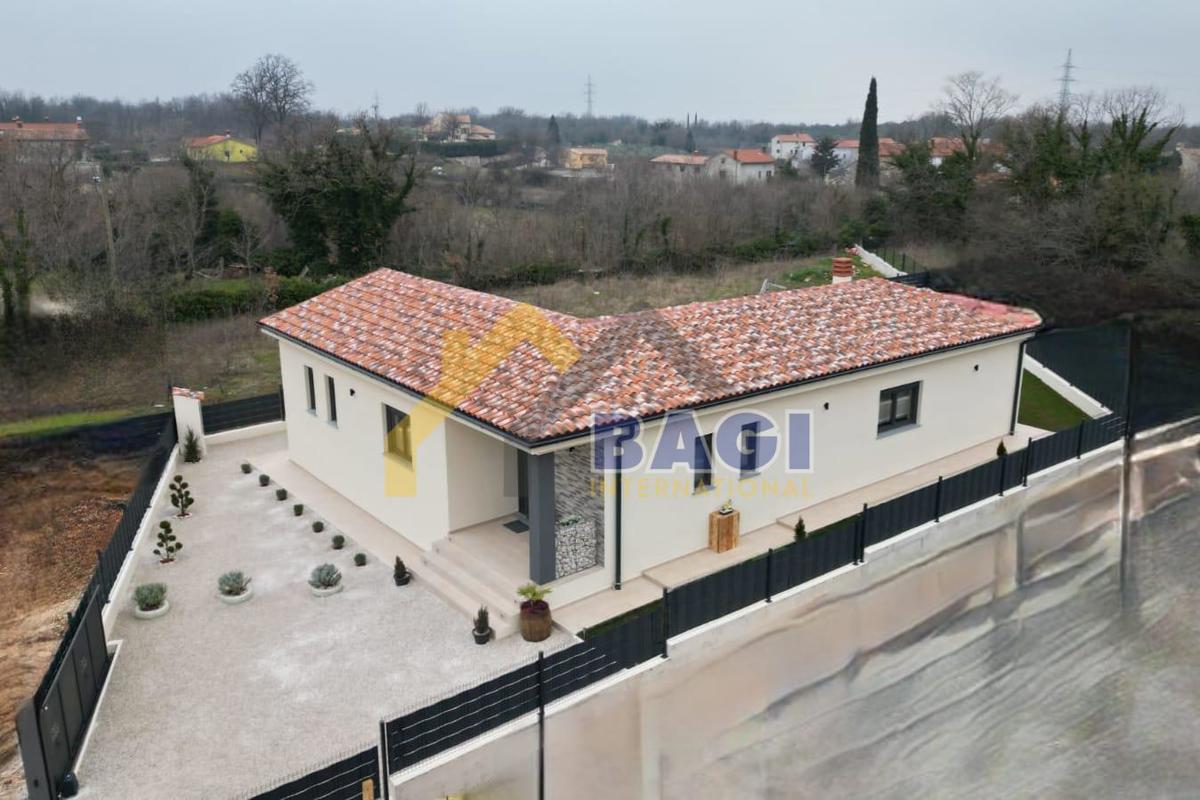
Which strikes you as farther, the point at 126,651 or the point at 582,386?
the point at 582,386

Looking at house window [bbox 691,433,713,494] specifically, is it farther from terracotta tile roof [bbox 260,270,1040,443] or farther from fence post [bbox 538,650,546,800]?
fence post [bbox 538,650,546,800]

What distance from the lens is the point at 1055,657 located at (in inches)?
535

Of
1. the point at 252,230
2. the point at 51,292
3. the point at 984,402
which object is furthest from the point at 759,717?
the point at 252,230

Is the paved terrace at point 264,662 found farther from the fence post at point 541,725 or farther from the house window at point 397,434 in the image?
the house window at point 397,434

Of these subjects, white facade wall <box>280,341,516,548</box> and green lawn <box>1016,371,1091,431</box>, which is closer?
white facade wall <box>280,341,516,548</box>

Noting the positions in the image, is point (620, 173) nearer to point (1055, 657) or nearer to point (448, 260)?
point (448, 260)

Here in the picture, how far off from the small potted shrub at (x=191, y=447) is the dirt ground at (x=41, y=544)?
5.00 ft

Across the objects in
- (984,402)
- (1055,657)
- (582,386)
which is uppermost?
(582,386)

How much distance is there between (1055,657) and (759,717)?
5.11 meters

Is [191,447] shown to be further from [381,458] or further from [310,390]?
[381,458]

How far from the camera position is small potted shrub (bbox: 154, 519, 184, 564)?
15.8 m

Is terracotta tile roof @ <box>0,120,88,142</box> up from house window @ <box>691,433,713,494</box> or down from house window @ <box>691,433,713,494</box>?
up

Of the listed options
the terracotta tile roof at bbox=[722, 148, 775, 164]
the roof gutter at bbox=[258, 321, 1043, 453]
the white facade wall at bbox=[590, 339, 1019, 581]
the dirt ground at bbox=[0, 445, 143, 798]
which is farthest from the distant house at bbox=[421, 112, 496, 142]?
the white facade wall at bbox=[590, 339, 1019, 581]

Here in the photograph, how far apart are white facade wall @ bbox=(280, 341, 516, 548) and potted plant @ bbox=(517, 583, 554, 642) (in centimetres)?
272
